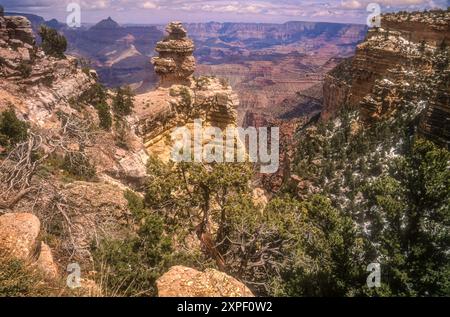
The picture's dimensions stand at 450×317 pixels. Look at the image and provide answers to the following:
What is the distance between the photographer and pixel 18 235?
8.77m

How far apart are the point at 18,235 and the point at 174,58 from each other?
77.5 ft

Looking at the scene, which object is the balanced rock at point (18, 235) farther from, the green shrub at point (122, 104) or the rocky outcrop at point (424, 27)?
the rocky outcrop at point (424, 27)

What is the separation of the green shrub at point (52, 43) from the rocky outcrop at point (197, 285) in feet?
88.2

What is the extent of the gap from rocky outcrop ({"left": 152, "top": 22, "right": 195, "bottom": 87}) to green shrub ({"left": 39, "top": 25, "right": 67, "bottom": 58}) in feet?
26.4

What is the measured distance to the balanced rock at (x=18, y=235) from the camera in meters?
8.32

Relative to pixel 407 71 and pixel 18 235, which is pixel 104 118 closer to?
pixel 18 235

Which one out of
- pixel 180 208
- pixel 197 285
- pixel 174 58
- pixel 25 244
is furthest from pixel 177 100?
pixel 197 285

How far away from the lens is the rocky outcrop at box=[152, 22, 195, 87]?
1171 inches

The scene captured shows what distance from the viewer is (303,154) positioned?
33.6 meters

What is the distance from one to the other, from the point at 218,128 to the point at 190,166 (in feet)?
49.2

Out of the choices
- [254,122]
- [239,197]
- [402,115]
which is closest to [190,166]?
[239,197]

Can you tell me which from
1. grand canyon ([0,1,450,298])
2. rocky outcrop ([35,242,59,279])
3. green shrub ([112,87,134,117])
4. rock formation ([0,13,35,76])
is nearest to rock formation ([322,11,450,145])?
grand canyon ([0,1,450,298])

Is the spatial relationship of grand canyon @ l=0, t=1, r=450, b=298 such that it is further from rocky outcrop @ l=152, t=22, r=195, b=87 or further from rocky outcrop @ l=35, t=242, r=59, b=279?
rocky outcrop @ l=152, t=22, r=195, b=87
